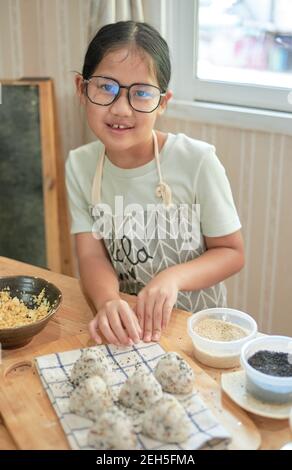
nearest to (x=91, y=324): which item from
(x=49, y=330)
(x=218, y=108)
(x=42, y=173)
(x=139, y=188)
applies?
(x=49, y=330)

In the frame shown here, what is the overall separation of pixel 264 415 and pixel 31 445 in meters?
0.38

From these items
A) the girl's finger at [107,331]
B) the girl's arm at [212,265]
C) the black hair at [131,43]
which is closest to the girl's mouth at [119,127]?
the black hair at [131,43]

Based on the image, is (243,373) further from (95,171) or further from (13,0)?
(13,0)

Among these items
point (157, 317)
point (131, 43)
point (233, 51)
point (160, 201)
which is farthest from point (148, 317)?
point (233, 51)

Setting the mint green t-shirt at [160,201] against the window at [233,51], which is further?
the window at [233,51]

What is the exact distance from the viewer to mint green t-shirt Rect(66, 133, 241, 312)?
1548mm

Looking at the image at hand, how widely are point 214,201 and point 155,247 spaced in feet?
0.66

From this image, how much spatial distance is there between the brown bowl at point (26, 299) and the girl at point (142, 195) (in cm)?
11

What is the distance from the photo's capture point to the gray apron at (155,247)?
1.58 meters

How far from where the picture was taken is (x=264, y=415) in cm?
99

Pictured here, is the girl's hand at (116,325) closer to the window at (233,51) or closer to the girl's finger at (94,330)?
the girl's finger at (94,330)

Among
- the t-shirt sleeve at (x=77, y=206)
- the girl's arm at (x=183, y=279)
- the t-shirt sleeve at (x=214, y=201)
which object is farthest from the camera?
the t-shirt sleeve at (x=77, y=206)

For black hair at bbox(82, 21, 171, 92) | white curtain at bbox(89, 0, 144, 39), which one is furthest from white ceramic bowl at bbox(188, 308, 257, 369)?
white curtain at bbox(89, 0, 144, 39)

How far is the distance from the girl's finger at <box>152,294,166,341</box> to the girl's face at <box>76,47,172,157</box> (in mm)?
400
